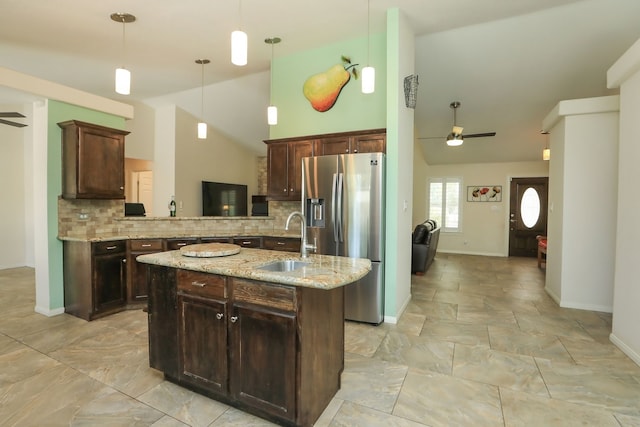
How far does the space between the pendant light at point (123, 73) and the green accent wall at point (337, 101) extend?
5.59 feet

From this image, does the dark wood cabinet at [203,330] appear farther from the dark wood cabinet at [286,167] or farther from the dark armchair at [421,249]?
the dark armchair at [421,249]

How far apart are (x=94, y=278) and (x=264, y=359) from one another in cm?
271

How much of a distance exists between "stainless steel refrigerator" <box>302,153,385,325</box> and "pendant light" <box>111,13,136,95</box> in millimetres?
1935

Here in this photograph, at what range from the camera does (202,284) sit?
2.03 m

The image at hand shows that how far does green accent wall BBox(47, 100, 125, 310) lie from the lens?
362cm

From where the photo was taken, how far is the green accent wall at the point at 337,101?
13.1 ft

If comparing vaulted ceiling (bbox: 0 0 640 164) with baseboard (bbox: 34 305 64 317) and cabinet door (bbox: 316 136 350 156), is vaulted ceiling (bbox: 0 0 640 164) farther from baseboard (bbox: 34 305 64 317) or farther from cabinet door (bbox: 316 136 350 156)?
baseboard (bbox: 34 305 64 317)

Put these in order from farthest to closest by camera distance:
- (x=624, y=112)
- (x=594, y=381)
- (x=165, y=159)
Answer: (x=165, y=159)
(x=624, y=112)
(x=594, y=381)

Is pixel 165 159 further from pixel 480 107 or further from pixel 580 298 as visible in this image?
pixel 580 298

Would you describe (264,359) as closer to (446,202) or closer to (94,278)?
(94,278)

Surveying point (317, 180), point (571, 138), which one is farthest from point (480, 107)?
point (317, 180)

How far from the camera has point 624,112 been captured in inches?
115

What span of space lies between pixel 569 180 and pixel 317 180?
311 cm

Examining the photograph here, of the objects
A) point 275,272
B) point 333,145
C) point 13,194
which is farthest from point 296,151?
point 13,194
